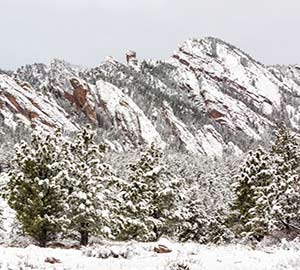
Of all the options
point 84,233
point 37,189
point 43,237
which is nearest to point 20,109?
point 84,233

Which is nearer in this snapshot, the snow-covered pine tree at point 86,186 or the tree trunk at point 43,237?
the tree trunk at point 43,237

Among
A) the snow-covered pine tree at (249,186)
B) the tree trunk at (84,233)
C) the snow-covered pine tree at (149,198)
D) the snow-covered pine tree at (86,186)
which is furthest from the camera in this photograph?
the snow-covered pine tree at (249,186)

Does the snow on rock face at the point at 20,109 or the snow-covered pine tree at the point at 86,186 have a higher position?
the snow on rock face at the point at 20,109

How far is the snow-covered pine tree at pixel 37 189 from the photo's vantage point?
62.4ft

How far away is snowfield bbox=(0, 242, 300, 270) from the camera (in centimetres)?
1012

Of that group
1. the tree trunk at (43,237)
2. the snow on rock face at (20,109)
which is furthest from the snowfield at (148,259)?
the snow on rock face at (20,109)

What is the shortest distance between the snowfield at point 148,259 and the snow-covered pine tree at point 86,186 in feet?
24.6

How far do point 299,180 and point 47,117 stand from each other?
183335 millimetres

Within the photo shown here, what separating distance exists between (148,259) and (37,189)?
8.85 meters

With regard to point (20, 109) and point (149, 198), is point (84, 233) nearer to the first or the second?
point (149, 198)

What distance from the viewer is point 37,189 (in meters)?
19.1

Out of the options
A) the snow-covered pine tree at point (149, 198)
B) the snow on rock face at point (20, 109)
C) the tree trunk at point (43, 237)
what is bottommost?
the tree trunk at point (43, 237)

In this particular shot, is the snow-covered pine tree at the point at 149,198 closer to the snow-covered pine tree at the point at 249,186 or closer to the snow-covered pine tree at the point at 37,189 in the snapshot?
the snow-covered pine tree at the point at 249,186

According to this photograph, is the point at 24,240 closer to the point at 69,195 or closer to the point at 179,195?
the point at 69,195
